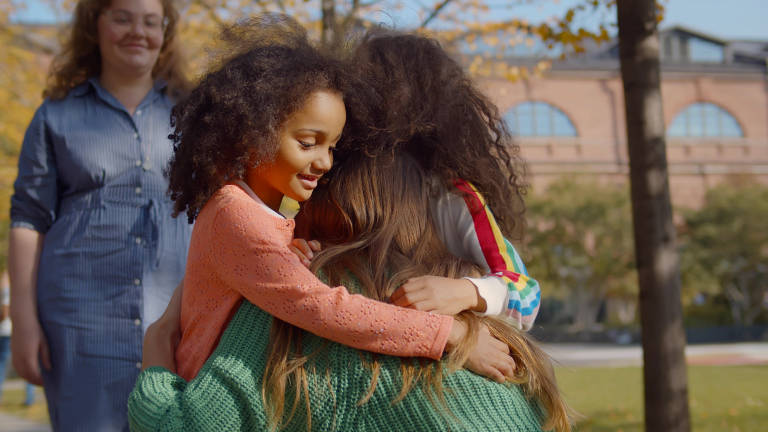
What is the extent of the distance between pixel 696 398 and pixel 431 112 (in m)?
8.47

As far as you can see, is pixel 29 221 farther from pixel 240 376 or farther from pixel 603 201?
pixel 603 201

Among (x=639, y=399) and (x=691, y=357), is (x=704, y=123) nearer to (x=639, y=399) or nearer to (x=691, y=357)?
(x=691, y=357)

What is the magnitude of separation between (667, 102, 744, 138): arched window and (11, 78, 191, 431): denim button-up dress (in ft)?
130

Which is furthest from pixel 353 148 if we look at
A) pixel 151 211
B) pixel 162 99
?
pixel 162 99

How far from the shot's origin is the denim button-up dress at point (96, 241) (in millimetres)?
2590

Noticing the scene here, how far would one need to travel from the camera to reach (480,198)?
1809mm

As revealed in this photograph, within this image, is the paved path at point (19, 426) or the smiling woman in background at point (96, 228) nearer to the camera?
the smiling woman in background at point (96, 228)

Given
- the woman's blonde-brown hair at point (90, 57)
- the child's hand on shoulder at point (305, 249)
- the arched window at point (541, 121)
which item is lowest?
the child's hand on shoulder at point (305, 249)

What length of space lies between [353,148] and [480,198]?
324mm

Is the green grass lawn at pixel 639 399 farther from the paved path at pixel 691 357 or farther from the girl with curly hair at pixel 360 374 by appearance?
the girl with curly hair at pixel 360 374

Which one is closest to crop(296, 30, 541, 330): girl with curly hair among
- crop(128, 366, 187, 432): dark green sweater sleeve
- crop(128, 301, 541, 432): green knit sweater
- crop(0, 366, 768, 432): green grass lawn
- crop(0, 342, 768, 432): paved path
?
crop(128, 301, 541, 432): green knit sweater

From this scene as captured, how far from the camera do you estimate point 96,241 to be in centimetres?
265

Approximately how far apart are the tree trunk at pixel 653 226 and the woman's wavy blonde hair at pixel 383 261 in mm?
2337

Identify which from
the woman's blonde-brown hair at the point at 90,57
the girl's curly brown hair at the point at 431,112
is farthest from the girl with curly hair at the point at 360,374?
the woman's blonde-brown hair at the point at 90,57
